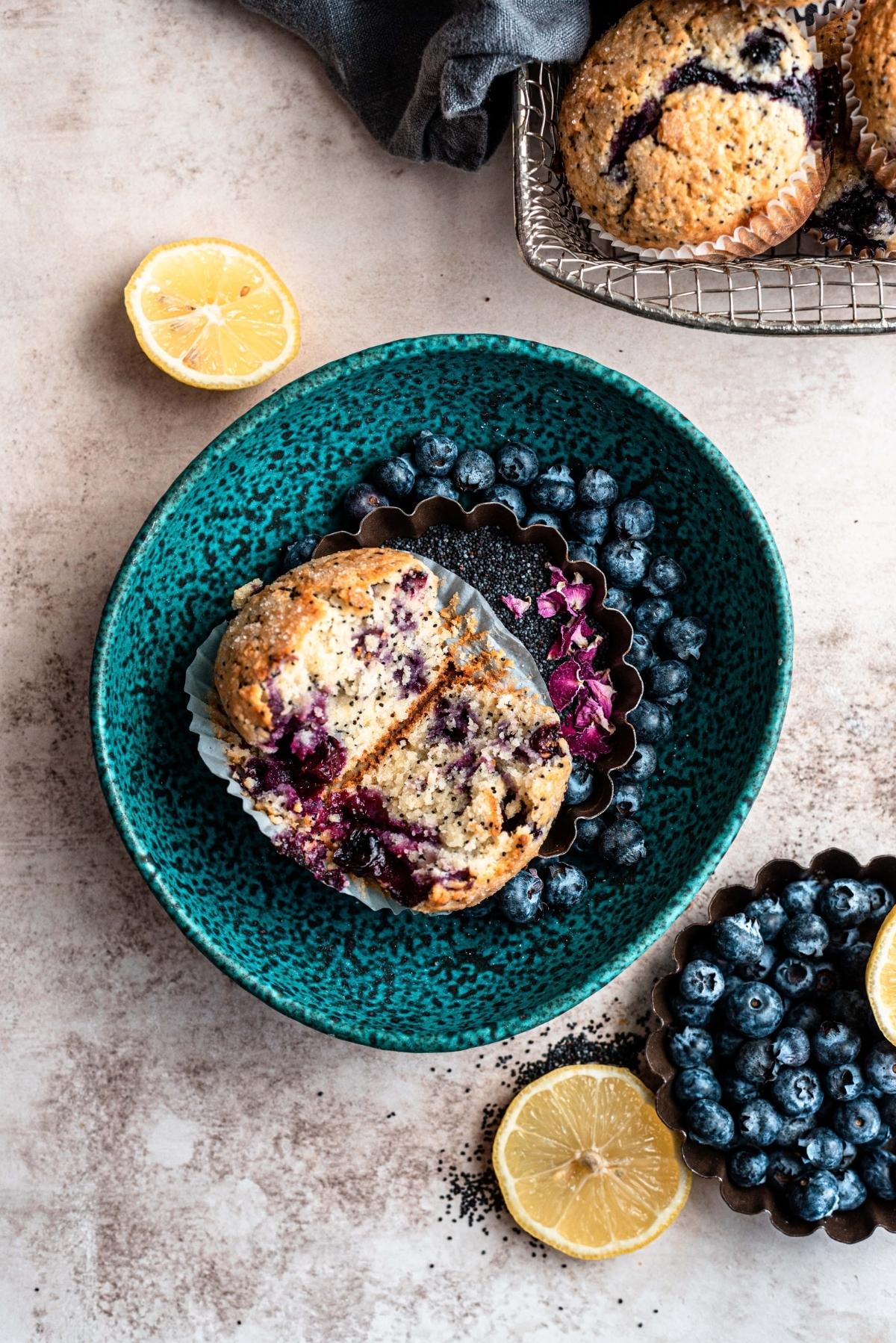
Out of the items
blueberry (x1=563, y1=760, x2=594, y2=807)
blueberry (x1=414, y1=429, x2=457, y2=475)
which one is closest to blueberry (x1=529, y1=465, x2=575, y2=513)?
blueberry (x1=414, y1=429, x2=457, y2=475)

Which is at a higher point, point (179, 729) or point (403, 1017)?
point (179, 729)

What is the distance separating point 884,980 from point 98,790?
212cm

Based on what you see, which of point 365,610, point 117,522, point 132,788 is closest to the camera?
point 365,610

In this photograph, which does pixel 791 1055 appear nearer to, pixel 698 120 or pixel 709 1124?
pixel 709 1124

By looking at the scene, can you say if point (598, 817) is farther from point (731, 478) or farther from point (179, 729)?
point (179, 729)

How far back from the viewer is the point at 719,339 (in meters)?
3.06

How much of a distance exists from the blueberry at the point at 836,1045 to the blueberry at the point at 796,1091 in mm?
59

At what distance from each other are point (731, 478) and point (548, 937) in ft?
4.13

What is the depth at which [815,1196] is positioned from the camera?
9.14ft

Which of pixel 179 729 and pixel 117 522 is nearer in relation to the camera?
pixel 179 729

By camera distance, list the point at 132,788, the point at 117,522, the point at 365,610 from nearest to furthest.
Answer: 1. the point at 365,610
2. the point at 132,788
3. the point at 117,522

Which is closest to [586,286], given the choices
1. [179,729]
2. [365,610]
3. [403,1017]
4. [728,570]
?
[728,570]

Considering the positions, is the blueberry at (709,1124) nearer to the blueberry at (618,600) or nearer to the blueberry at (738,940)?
the blueberry at (738,940)

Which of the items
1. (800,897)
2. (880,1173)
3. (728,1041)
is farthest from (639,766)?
(880,1173)
